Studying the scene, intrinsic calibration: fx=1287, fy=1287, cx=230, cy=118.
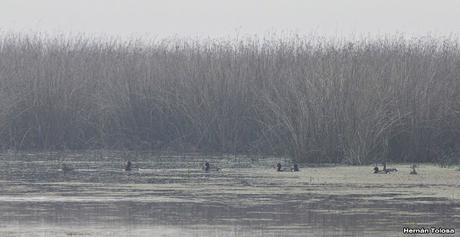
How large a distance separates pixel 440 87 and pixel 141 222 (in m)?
9.17

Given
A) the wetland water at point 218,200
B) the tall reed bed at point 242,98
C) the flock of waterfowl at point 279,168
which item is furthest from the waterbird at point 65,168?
the tall reed bed at point 242,98

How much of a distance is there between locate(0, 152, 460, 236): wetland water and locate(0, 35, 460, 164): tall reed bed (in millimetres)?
1111

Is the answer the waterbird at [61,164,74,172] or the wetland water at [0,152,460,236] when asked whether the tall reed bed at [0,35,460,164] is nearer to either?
the wetland water at [0,152,460,236]

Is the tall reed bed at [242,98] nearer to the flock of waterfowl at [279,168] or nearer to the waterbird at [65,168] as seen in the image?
the flock of waterfowl at [279,168]

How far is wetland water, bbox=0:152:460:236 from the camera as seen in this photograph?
10.6 meters

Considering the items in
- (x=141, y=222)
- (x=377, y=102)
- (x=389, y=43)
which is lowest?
(x=141, y=222)

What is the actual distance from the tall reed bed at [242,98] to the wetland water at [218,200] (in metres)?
1.11

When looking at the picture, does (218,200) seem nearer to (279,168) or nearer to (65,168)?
(279,168)

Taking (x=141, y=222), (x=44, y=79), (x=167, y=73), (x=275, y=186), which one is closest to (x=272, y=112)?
(x=167, y=73)

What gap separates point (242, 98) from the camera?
862 inches

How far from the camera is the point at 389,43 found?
77.8 ft

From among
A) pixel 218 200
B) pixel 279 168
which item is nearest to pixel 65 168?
pixel 279 168

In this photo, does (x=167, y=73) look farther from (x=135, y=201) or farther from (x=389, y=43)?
(x=135, y=201)

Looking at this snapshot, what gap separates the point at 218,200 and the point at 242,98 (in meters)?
9.07
